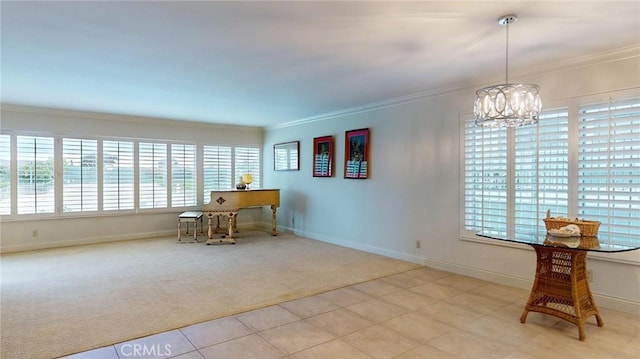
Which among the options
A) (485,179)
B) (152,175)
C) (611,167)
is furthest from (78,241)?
(611,167)

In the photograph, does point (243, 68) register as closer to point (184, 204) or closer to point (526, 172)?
point (526, 172)

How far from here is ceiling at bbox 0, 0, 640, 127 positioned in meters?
2.43

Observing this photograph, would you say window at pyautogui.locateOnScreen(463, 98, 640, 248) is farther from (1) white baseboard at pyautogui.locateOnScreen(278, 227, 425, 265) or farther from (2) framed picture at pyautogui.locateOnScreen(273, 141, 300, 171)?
(2) framed picture at pyautogui.locateOnScreen(273, 141, 300, 171)

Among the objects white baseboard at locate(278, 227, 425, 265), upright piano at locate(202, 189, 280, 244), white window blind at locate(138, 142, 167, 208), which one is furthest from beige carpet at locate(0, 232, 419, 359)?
white window blind at locate(138, 142, 167, 208)

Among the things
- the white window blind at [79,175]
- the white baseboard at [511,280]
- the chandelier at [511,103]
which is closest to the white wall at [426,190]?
the white baseboard at [511,280]

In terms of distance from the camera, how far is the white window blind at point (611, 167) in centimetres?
312

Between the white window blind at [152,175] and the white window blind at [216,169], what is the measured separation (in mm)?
824

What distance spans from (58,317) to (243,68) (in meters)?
2.83

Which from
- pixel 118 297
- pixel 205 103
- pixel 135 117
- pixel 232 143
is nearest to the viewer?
pixel 118 297

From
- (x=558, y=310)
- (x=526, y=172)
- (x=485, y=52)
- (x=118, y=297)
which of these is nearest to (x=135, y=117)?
(x=118, y=297)

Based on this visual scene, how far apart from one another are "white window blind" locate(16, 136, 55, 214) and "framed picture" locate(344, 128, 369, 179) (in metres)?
4.91

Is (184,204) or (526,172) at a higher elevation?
(526,172)

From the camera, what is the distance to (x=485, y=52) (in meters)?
3.27

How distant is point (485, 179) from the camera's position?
4.14 meters
